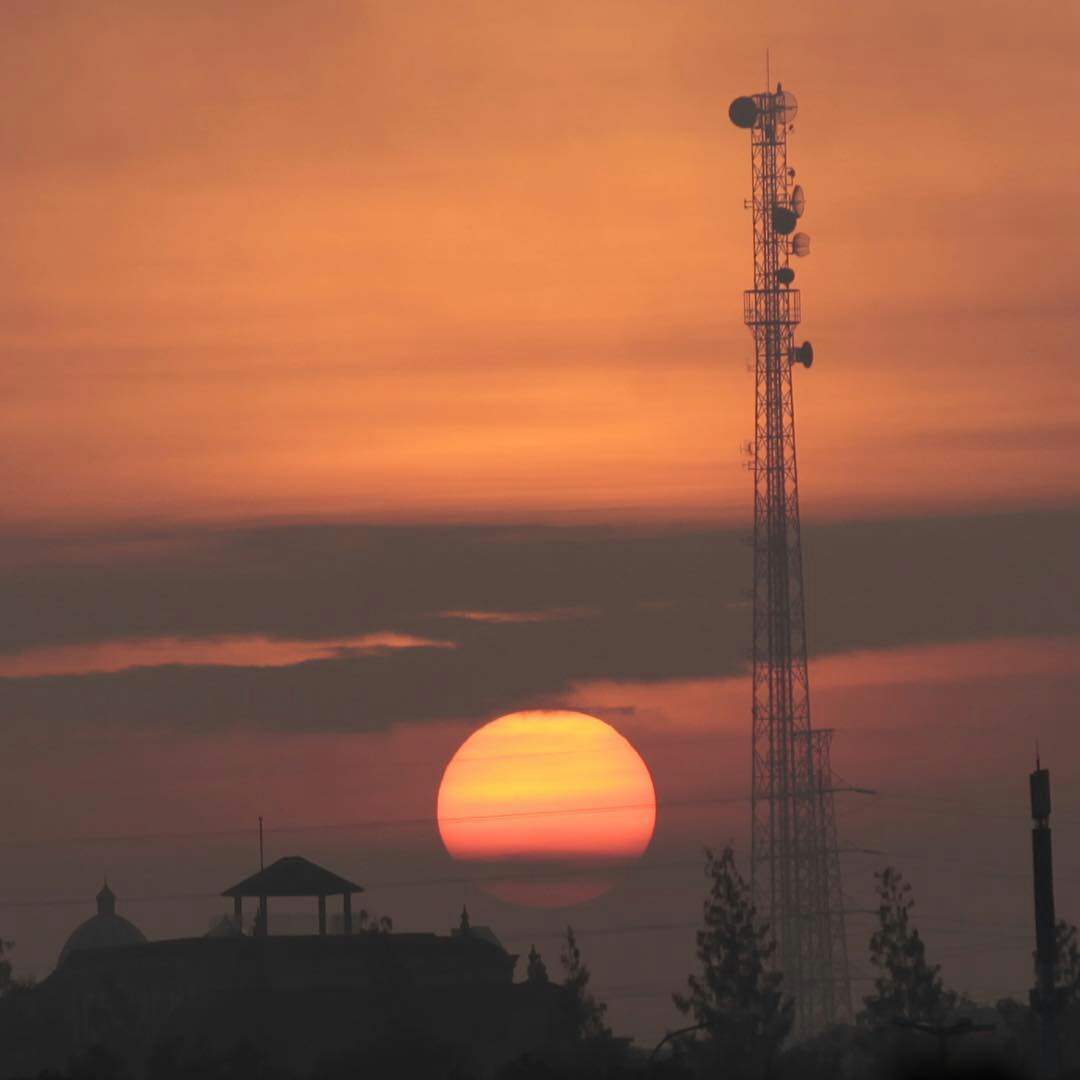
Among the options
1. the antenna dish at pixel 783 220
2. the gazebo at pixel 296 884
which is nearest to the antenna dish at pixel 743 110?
the antenna dish at pixel 783 220

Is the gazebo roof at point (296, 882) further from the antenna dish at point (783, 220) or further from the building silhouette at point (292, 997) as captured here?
the antenna dish at point (783, 220)

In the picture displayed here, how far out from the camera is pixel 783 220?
5517 inches

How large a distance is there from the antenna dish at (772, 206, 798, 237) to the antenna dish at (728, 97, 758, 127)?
476 cm

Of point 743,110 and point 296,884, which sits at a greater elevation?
point 743,110

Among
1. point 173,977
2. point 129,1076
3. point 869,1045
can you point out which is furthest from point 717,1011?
point 129,1076

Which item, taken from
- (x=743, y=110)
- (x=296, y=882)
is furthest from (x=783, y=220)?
(x=296, y=882)

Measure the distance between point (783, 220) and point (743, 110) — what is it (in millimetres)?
5960

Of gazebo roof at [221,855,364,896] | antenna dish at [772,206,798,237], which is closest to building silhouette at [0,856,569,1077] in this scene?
gazebo roof at [221,855,364,896]

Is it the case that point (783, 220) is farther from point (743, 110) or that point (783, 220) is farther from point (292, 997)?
point (292, 997)

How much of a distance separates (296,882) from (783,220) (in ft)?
138

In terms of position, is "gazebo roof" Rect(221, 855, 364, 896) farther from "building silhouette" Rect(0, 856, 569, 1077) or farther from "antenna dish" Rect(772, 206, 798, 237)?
"antenna dish" Rect(772, 206, 798, 237)

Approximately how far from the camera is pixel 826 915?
5536 inches

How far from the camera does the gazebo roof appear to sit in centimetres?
13912

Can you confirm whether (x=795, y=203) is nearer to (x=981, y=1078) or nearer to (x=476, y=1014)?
(x=476, y=1014)
